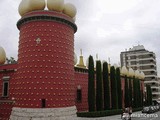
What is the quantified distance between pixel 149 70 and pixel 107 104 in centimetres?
4730

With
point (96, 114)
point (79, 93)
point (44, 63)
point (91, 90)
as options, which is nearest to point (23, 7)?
point (44, 63)

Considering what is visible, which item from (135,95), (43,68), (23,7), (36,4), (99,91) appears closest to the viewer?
(43,68)

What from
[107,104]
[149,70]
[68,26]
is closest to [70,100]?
[107,104]

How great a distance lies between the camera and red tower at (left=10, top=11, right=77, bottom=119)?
23766 millimetres

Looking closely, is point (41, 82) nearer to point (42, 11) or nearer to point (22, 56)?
point (22, 56)

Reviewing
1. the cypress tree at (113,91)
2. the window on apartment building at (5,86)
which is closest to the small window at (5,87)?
the window on apartment building at (5,86)

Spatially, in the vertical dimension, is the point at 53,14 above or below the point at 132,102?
above

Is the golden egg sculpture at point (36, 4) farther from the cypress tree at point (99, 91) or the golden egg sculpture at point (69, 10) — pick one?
the cypress tree at point (99, 91)

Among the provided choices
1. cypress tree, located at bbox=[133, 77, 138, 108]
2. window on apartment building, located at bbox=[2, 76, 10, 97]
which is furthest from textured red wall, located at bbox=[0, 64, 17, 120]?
cypress tree, located at bbox=[133, 77, 138, 108]

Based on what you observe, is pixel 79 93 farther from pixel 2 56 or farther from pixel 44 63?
pixel 2 56

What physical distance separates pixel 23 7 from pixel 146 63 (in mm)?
58015

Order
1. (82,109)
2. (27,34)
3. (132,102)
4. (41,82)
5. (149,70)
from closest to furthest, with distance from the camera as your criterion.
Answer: (41,82) → (27,34) → (82,109) → (132,102) → (149,70)

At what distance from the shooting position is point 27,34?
2544 centimetres

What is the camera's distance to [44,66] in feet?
79.1
